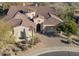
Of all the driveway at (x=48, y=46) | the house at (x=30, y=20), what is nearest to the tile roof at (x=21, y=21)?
the house at (x=30, y=20)

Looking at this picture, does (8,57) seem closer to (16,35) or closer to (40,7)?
(16,35)

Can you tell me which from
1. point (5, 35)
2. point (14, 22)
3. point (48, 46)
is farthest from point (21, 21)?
point (48, 46)

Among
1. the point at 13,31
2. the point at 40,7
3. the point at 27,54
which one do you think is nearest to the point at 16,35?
the point at 13,31

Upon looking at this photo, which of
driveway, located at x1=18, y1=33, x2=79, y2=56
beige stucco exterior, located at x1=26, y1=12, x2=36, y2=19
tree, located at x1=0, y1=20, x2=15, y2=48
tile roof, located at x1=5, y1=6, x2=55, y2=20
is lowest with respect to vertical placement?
driveway, located at x1=18, y1=33, x2=79, y2=56

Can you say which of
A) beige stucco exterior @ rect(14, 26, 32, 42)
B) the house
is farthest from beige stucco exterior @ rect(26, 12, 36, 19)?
beige stucco exterior @ rect(14, 26, 32, 42)

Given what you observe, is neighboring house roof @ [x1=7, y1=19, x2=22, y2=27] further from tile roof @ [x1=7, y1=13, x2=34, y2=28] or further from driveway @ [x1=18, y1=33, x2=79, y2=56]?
driveway @ [x1=18, y1=33, x2=79, y2=56]

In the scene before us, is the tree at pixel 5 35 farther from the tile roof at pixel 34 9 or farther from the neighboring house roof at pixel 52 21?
the neighboring house roof at pixel 52 21

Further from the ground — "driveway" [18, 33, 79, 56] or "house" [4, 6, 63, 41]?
"house" [4, 6, 63, 41]
